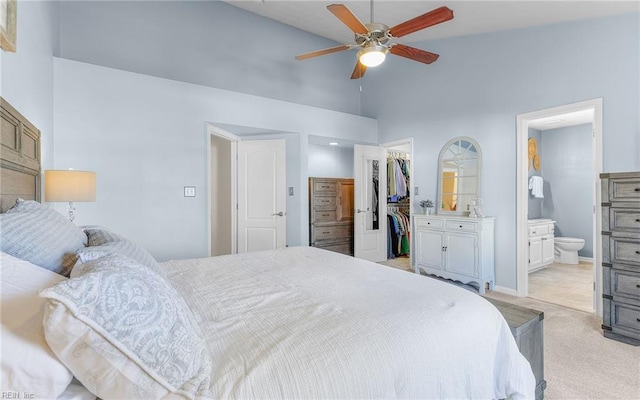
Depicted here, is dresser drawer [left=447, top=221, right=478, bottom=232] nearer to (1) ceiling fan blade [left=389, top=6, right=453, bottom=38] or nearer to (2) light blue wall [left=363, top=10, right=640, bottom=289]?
(2) light blue wall [left=363, top=10, right=640, bottom=289]

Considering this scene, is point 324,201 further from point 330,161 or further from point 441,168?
point 441,168

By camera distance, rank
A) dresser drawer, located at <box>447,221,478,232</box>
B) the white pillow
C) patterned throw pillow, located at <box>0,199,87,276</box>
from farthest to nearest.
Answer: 1. dresser drawer, located at <box>447,221,478,232</box>
2. patterned throw pillow, located at <box>0,199,87,276</box>
3. the white pillow

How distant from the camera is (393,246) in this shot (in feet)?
18.8

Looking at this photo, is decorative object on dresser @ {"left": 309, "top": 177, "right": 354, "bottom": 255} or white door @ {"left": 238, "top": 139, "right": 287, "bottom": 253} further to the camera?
decorative object on dresser @ {"left": 309, "top": 177, "right": 354, "bottom": 255}

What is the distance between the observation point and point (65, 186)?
7.34 ft

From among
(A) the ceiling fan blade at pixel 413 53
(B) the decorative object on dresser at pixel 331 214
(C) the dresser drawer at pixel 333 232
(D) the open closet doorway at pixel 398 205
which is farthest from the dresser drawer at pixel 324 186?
(A) the ceiling fan blade at pixel 413 53

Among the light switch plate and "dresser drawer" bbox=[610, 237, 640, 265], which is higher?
Result: the light switch plate

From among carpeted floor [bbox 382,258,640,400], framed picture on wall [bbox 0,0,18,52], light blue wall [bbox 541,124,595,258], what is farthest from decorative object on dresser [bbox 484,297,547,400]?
light blue wall [bbox 541,124,595,258]

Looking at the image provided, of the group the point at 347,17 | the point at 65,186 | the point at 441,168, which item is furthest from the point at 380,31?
the point at 65,186

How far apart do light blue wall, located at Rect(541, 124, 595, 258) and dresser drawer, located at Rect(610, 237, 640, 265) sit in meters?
3.31

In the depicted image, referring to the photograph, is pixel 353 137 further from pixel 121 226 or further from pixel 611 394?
pixel 611 394

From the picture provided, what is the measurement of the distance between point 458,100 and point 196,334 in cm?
426

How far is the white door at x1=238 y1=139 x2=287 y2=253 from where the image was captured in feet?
14.4

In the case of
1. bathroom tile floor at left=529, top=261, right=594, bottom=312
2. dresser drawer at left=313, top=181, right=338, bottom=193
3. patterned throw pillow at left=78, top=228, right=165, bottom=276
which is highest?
dresser drawer at left=313, top=181, right=338, bottom=193
